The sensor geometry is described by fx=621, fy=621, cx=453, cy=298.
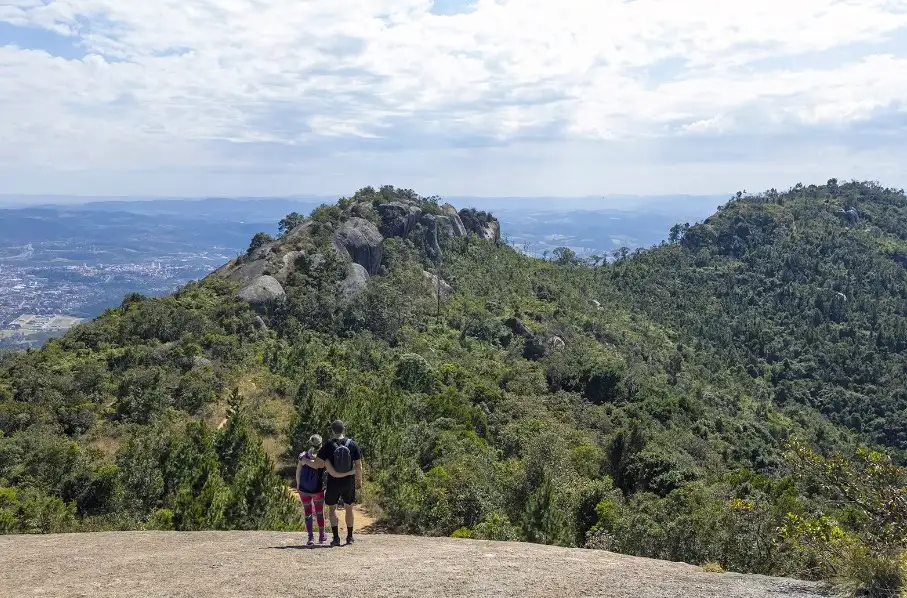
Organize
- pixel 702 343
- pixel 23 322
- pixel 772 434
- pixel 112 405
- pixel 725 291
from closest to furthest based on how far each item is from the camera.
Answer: pixel 112 405
pixel 772 434
pixel 702 343
pixel 725 291
pixel 23 322

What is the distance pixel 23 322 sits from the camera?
648 feet

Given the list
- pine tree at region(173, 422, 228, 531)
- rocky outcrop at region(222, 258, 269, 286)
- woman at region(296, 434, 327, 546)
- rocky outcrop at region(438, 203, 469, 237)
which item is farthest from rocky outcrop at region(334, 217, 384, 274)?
woman at region(296, 434, 327, 546)

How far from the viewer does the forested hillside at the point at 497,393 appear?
19.7 metres

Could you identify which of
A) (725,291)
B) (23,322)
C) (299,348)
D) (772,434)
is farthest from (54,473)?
(23,322)

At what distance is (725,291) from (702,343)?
2659 cm

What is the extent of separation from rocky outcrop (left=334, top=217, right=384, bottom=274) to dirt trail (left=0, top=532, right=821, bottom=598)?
62.1m

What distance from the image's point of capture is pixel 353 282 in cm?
6681

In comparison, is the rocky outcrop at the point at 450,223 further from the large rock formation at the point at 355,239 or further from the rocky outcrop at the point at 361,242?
the rocky outcrop at the point at 361,242

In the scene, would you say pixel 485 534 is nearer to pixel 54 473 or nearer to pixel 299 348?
pixel 54 473

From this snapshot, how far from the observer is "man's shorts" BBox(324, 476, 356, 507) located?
1094 cm

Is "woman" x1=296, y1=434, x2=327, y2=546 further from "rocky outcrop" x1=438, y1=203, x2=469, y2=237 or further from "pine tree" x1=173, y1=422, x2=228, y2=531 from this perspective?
"rocky outcrop" x1=438, y1=203, x2=469, y2=237

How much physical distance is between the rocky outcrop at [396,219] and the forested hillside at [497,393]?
1.49 feet

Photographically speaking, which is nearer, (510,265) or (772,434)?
(772,434)

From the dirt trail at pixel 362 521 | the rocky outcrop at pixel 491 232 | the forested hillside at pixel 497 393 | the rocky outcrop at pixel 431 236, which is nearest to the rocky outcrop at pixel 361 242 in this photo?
the forested hillside at pixel 497 393
